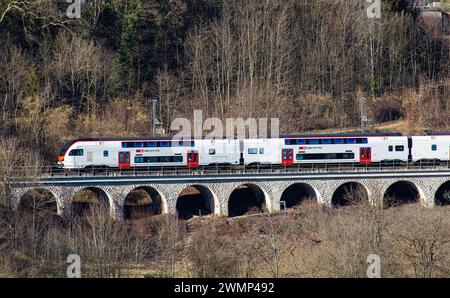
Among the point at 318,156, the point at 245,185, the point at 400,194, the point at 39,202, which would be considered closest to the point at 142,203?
the point at 245,185

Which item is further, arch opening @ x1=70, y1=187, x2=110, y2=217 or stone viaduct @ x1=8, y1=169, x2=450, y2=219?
stone viaduct @ x1=8, y1=169, x2=450, y2=219

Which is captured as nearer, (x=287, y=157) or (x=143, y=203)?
(x=287, y=157)

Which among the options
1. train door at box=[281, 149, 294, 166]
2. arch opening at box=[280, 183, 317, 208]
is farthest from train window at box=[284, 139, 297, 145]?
arch opening at box=[280, 183, 317, 208]

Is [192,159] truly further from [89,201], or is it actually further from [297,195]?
[297,195]

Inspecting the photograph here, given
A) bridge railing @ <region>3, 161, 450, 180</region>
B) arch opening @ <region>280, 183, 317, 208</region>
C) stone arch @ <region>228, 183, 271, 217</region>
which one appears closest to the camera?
bridge railing @ <region>3, 161, 450, 180</region>

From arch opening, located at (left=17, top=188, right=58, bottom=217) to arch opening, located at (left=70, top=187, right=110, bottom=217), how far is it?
142 cm

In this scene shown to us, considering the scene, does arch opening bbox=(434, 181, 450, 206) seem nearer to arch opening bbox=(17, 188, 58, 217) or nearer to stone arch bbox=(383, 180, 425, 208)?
stone arch bbox=(383, 180, 425, 208)

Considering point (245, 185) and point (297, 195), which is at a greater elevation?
point (245, 185)

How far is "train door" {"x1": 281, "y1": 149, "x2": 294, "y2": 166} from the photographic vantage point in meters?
66.9

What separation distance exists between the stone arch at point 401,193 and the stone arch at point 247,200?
8922 millimetres

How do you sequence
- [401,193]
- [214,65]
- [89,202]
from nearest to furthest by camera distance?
[89,202] → [401,193] → [214,65]

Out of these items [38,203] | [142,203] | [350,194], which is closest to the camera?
[38,203]

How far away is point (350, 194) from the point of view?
66438 mm

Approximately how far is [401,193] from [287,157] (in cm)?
966
